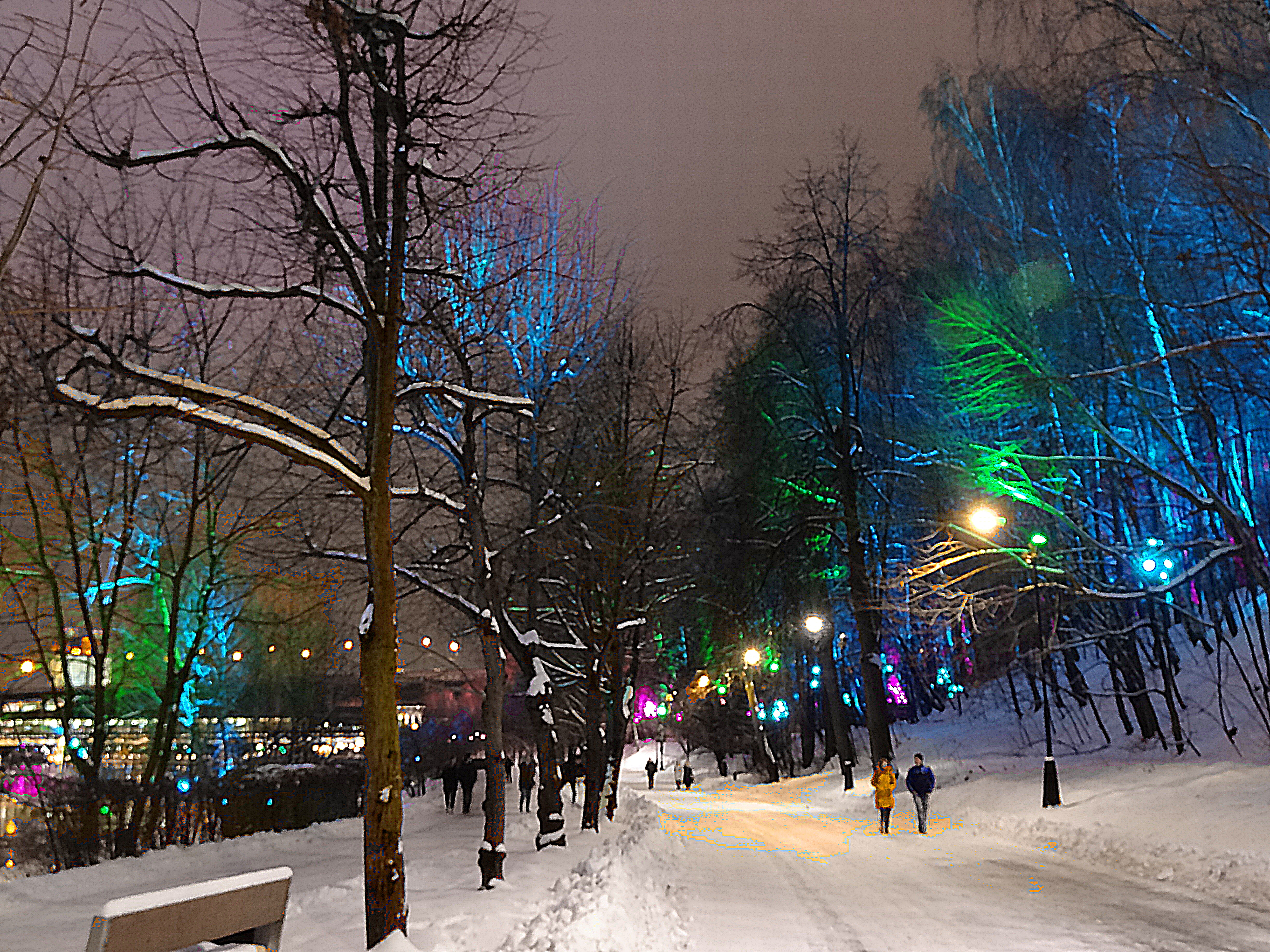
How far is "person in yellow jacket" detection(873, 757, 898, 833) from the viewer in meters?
21.3

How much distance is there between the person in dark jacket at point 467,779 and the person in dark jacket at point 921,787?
12.2 metres

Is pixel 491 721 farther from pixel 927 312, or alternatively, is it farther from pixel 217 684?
pixel 217 684

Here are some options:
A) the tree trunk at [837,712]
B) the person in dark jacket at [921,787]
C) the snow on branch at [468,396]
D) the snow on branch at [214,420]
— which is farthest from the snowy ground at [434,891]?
the tree trunk at [837,712]

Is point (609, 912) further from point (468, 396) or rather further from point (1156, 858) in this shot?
point (1156, 858)

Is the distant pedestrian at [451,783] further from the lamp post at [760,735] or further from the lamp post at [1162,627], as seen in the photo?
the lamp post at [1162,627]

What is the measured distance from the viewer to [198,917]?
4.82 m

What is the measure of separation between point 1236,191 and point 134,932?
43.8ft

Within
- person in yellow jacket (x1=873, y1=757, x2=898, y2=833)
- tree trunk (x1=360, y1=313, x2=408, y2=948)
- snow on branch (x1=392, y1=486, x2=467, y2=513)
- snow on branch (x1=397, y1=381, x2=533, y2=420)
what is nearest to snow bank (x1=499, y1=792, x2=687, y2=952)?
tree trunk (x1=360, y1=313, x2=408, y2=948)

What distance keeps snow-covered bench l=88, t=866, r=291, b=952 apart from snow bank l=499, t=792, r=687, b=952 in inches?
104

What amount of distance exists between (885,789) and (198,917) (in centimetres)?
1886

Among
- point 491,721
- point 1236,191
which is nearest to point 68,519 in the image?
point 491,721

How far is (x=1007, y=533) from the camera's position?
82.0 ft

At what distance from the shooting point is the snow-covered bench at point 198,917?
14.0 ft

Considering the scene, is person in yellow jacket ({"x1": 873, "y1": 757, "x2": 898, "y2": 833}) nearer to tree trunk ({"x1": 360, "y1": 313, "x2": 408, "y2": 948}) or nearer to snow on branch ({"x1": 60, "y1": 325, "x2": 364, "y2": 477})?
tree trunk ({"x1": 360, "y1": 313, "x2": 408, "y2": 948})
